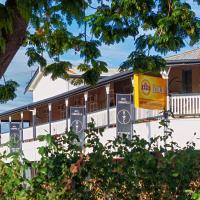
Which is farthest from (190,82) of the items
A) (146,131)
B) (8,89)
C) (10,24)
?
(10,24)

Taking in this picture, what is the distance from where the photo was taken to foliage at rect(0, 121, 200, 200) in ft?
23.7

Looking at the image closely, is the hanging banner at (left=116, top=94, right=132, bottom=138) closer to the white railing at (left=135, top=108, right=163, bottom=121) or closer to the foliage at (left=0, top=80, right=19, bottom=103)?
the white railing at (left=135, top=108, right=163, bottom=121)

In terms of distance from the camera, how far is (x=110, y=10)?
1011 cm

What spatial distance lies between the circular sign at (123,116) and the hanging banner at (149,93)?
58cm

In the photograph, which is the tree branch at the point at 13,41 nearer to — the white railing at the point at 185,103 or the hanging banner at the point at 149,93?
the hanging banner at the point at 149,93

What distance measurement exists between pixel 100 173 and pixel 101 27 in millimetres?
2948

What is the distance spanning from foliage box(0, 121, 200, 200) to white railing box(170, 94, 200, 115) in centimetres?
2259

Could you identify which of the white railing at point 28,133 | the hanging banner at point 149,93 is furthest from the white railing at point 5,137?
the hanging banner at point 149,93

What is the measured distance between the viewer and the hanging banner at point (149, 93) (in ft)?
94.8

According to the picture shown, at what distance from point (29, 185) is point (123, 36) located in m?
3.50

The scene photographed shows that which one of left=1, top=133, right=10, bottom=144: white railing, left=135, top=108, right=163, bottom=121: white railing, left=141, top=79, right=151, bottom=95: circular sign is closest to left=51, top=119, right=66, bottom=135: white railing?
left=1, top=133, right=10, bottom=144: white railing

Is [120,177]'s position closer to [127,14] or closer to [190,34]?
[190,34]

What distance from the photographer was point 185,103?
99.4ft

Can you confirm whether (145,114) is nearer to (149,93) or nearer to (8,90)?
Answer: (149,93)
